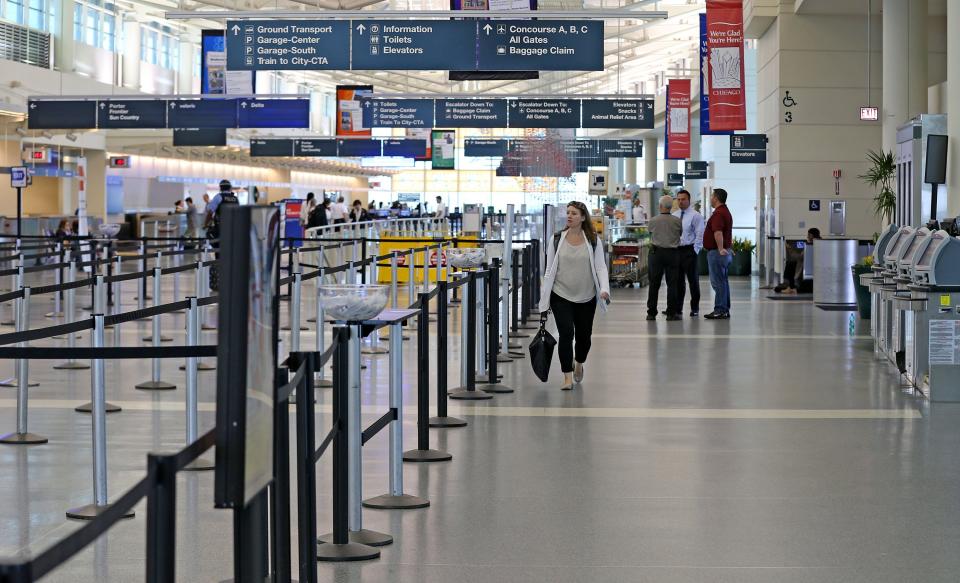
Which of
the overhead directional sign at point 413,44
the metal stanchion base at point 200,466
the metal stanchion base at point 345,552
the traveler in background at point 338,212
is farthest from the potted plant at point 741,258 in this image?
the metal stanchion base at point 345,552

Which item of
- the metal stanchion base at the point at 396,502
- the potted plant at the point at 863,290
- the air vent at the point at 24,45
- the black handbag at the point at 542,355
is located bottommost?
the metal stanchion base at the point at 396,502

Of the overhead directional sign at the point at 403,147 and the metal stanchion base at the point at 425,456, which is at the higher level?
the overhead directional sign at the point at 403,147

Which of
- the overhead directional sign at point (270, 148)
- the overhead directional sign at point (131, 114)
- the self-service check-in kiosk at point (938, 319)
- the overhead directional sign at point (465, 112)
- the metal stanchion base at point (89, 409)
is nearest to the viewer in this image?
the metal stanchion base at point (89, 409)

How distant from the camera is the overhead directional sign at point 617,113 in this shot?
1190 inches

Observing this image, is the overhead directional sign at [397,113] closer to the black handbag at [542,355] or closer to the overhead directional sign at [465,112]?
the overhead directional sign at [465,112]

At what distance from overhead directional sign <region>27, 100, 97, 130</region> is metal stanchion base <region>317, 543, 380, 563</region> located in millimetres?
25260

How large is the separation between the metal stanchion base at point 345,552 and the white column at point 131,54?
1338 inches

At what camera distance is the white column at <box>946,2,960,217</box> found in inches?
557

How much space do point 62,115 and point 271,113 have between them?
4.85 meters

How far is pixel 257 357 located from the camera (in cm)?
307

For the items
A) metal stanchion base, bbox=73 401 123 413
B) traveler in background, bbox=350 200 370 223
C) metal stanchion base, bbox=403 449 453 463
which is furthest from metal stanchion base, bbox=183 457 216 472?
traveler in background, bbox=350 200 370 223

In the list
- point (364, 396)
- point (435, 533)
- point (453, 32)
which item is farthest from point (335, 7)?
point (435, 533)

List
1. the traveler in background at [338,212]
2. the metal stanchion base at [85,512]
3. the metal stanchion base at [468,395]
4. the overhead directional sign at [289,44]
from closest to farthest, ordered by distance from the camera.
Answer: the metal stanchion base at [85,512], the metal stanchion base at [468,395], the overhead directional sign at [289,44], the traveler in background at [338,212]

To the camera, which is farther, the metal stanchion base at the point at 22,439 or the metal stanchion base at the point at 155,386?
the metal stanchion base at the point at 155,386
